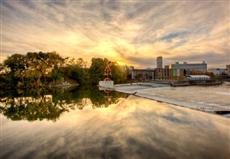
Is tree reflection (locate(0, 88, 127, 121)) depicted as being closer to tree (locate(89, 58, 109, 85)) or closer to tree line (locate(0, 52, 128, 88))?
tree line (locate(0, 52, 128, 88))

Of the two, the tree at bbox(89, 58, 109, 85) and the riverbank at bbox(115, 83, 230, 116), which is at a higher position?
the tree at bbox(89, 58, 109, 85)

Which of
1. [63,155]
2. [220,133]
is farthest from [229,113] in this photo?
[63,155]

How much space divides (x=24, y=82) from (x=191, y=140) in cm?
6908

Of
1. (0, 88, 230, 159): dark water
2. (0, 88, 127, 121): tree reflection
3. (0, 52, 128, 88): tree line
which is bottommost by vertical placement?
(0, 88, 127, 121): tree reflection

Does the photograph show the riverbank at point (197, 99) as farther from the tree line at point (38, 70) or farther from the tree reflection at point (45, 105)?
the tree line at point (38, 70)

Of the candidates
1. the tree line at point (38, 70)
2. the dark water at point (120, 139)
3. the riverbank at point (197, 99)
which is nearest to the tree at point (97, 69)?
the tree line at point (38, 70)

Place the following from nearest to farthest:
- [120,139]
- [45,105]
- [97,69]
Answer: [120,139]
[45,105]
[97,69]

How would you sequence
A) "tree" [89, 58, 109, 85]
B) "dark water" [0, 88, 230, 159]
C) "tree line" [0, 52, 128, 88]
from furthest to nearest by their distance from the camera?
"tree" [89, 58, 109, 85]
"tree line" [0, 52, 128, 88]
"dark water" [0, 88, 230, 159]

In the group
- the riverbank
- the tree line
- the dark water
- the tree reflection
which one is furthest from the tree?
the dark water

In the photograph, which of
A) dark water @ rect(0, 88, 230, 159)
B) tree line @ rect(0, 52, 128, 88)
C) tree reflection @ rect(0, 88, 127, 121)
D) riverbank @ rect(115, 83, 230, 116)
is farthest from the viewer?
tree line @ rect(0, 52, 128, 88)

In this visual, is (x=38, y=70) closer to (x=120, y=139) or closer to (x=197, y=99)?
(x=197, y=99)

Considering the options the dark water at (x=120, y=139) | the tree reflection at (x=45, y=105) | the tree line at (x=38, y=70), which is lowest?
the tree reflection at (x=45, y=105)

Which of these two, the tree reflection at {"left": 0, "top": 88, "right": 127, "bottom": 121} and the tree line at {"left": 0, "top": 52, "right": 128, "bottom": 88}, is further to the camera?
the tree line at {"left": 0, "top": 52, "right": 128, "bottom": 88}

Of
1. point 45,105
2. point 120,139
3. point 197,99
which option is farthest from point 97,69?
point 120,139
